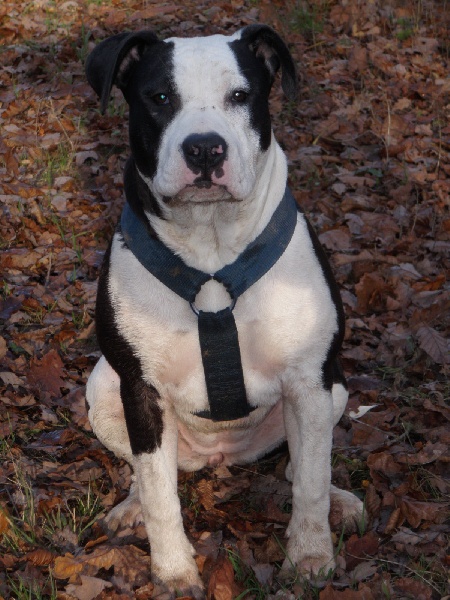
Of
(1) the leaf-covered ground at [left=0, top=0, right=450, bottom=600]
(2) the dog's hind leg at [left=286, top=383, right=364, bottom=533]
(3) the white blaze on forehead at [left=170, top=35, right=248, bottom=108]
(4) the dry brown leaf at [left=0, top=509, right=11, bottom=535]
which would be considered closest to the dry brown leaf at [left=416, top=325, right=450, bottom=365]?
(1) the leaf-covered ground at [left=0, top=0, right=450, bottom=600]

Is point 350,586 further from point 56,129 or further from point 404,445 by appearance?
point 56,129

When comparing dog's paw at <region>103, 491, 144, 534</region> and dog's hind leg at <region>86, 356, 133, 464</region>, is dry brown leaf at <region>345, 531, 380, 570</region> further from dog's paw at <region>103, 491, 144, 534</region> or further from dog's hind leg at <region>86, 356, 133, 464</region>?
dog's hind leg at <region>86, 356, 133, 464</region>

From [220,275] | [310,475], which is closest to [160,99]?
[220,275]

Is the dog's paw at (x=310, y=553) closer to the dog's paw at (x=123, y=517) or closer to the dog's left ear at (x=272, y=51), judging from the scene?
the dog's paw at (x=123, y=517)

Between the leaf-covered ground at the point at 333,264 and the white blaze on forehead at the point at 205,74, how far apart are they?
1.73 m

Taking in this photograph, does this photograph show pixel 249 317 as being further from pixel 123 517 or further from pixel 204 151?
pixel 123 517

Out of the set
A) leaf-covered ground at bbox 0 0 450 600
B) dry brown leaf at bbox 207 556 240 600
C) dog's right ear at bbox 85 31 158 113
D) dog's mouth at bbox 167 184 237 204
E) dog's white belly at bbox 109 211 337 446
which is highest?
dog's right ear at bbox 85 31 158 113

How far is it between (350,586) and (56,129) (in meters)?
5.03

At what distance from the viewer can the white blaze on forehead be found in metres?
3.03

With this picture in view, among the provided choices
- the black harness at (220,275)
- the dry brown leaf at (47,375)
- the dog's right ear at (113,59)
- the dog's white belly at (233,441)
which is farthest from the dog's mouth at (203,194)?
the dry brown leaf at (47,375)

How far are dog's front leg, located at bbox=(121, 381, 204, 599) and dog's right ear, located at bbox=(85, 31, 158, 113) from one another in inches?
43.7

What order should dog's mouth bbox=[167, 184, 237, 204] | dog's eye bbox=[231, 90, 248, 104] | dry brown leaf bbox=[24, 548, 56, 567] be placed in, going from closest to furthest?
dog's mouth bbox=[167, 184, 237, 204] < dog's eye bbox=[231, 90, 248, 104] < dry brown leaf bbox=[24, 548, 56, 567]

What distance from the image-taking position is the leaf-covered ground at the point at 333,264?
3.48 m

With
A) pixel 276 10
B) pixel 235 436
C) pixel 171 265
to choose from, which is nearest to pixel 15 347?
pixel 235 436
